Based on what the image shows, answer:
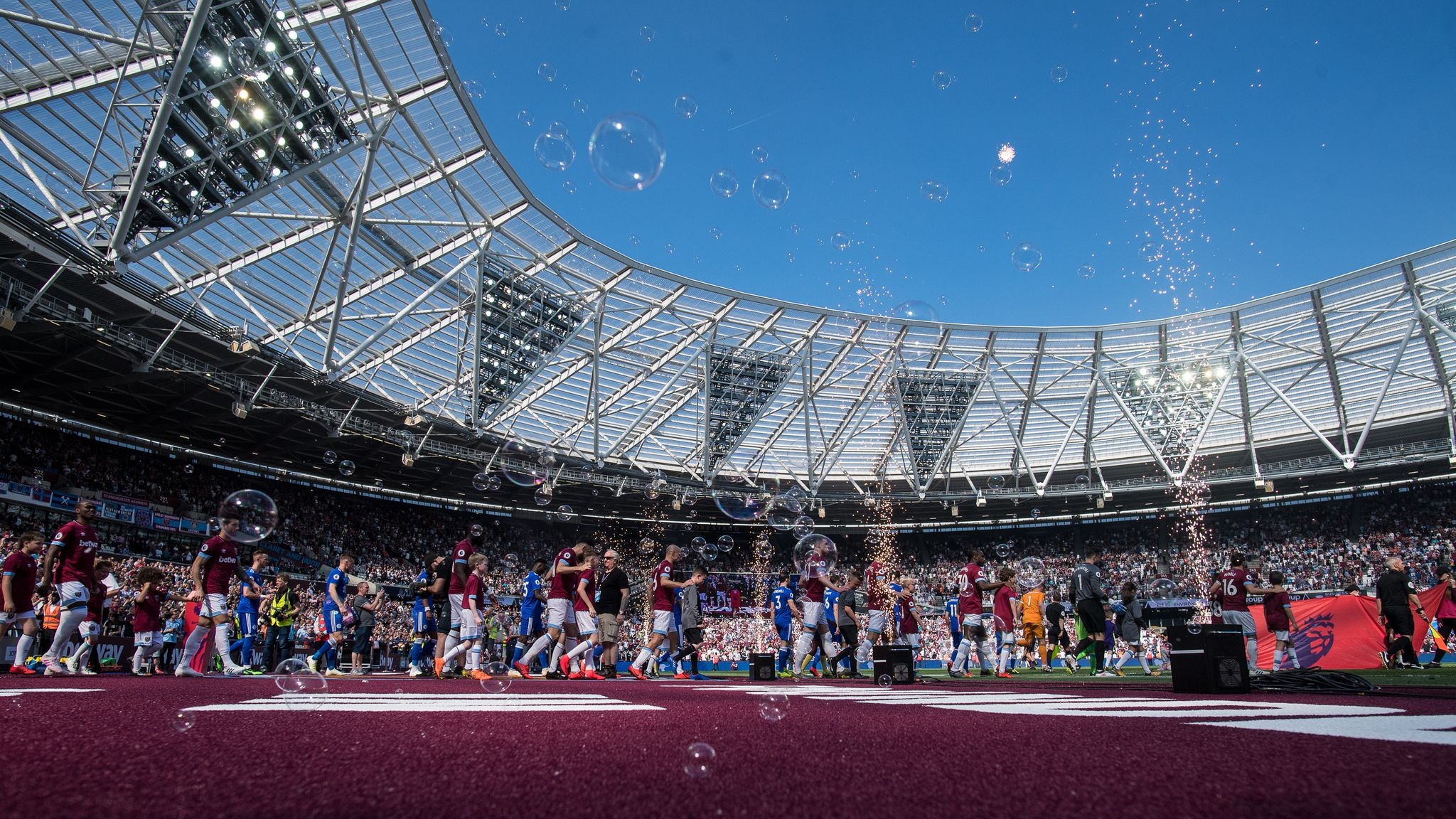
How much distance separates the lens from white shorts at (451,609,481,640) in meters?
10.7

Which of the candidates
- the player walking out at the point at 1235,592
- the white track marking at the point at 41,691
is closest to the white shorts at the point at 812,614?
the player walking out at the point at 1235,592

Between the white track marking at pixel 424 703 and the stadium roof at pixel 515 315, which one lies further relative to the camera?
the stadium roof at pixel 515 315

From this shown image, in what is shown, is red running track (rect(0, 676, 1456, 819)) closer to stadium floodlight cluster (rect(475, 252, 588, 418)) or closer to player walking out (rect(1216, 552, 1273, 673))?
player walking out (rect(1216, 552, 1273, 673))

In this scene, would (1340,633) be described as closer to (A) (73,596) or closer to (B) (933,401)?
(B) (933,401)

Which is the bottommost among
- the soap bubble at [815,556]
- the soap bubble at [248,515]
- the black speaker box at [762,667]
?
the black speaker box at [762,667]

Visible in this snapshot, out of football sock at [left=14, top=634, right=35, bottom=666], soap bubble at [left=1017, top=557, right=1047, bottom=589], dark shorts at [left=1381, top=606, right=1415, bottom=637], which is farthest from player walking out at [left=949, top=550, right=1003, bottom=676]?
football sock at [left=14, top=634, right=35, bottom=666]

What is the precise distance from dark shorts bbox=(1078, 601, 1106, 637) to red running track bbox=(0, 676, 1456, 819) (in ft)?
31.1

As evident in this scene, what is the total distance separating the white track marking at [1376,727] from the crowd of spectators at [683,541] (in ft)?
60.5

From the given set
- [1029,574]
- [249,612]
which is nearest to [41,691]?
[249,612]

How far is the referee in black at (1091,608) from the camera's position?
13.4m

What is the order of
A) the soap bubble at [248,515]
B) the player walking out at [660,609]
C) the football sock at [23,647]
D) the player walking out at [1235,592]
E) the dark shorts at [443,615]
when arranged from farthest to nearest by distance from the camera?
the dark shorts at [443,615], the player walking out at [660,609], the player walking out at [1235,592], the football sock at [23,647], the soap bubble at [248,515]

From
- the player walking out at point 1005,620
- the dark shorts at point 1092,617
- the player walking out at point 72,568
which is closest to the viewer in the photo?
the player walking out at point 72,568

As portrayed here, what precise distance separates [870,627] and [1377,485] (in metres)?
35.9

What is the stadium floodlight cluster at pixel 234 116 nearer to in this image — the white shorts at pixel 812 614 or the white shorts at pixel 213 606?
the white shorts at pixel 213 606
